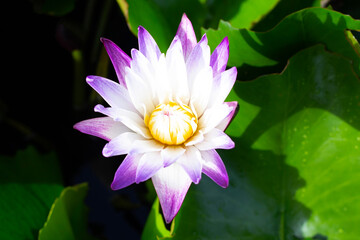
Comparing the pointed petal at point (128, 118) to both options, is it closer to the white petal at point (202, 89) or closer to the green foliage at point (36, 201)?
the white petal at point (202, 89)

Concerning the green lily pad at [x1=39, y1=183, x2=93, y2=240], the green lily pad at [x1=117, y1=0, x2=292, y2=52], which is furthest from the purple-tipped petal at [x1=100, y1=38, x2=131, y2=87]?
the green lily pad at [x1=39, y1=183, x2=93, y2=240]

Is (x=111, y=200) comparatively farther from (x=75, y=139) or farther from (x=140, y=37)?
(x=140, y=37)

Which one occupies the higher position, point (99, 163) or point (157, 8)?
point (157, 8)

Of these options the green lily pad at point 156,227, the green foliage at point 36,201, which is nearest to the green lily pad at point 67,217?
the green foliage at point 36,201

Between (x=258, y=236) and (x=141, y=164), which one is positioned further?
(x=258, y=236)

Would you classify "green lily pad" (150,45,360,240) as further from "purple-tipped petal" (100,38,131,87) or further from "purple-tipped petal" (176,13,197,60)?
"purple-tipped petal" (100,38,131,87)

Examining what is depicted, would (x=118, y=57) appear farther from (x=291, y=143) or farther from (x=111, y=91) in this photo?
(x=291, y=143)

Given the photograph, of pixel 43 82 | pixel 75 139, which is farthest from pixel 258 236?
pixel 43 82
